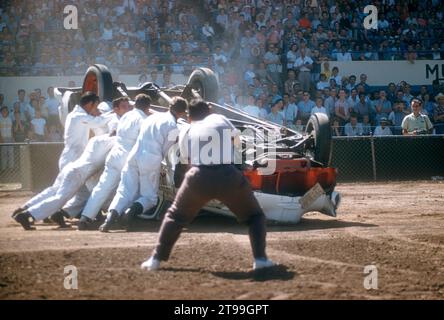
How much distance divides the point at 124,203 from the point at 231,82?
34.5 feet

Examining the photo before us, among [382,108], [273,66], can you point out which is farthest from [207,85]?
[382,108]

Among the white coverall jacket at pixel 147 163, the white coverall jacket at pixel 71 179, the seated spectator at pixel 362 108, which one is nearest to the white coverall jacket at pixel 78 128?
the white coverall jacket at pixel 71 179

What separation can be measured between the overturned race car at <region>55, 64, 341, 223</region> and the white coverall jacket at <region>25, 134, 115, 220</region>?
3.11ft

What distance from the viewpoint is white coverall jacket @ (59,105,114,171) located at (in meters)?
11.5

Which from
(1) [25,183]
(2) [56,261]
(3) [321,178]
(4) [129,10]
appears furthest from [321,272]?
(4) [129,10]

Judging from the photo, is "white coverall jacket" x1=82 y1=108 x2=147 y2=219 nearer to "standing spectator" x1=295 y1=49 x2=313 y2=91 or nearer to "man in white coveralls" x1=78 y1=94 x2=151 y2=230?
"man in white coveralls" x1=78 y1=94 x2=151 y2=230

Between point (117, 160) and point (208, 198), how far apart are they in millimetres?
3693

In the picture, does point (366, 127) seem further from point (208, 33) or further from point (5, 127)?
point (5, 127)

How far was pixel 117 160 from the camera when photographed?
11.2 meters

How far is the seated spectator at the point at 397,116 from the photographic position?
2016 centimetres

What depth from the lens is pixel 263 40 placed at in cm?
2189

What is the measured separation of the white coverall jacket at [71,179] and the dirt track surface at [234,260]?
1.17 feet

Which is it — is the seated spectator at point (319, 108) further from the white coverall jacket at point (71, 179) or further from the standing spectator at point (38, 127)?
the white coverall jacket at point (71, 179)

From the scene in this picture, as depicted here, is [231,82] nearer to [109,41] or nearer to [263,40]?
[263,40]
